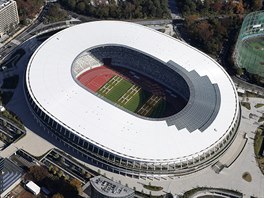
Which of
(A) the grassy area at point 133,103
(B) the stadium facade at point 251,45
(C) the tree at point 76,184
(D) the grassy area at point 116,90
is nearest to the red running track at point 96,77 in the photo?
(D) the grassy area at point 116,90

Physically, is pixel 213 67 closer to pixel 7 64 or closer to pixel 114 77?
pixel 114 77

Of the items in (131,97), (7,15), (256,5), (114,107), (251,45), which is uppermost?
(256,5)

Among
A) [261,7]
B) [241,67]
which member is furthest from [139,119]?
[261,7]

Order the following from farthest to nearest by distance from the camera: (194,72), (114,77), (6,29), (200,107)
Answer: (6,29), (114,77), (194,72), (200,107)

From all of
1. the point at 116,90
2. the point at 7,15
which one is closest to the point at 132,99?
the point at 116,90

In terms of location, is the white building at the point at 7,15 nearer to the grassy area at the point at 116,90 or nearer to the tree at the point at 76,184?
the grassy area at the point at 116,90

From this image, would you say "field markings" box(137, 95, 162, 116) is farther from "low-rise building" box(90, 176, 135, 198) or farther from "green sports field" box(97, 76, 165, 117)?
"low-rise building" box(90, 176, 135, 198)

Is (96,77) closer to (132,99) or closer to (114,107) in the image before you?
(132,99)
